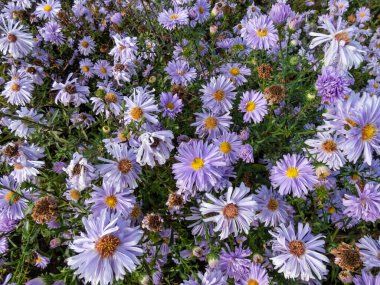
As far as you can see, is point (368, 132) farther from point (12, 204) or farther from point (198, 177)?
Answer: point (12, 204)

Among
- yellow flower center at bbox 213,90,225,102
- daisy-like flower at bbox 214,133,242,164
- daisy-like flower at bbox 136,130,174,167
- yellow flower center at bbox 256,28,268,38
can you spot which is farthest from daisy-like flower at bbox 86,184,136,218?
yellow flower center at bbox 256,28,268,38

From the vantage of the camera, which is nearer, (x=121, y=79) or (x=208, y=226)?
(x=208, y=226)

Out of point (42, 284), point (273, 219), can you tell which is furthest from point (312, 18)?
point (42, 284)

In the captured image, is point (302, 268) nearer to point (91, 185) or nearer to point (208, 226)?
point (208, 226)

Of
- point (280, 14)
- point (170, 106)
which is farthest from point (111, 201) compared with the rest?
point (280, 14)

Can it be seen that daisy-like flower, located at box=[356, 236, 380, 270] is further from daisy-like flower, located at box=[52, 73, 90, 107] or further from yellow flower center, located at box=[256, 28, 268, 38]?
daisy-like flower, located at box=[52, 73, 90, 107]

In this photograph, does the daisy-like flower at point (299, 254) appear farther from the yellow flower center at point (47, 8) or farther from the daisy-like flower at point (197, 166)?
the yellow flower center at point (47, 8)
